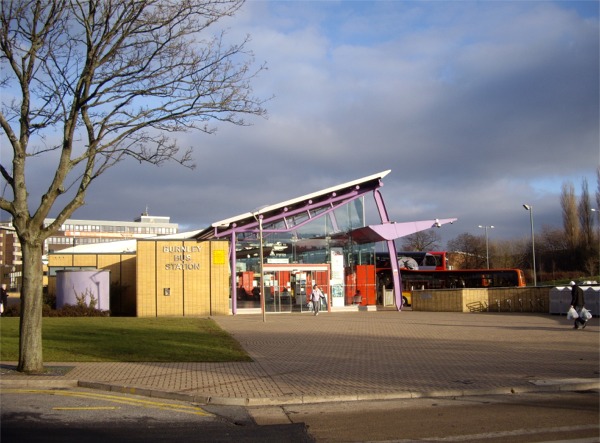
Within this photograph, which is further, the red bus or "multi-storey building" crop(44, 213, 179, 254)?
"multi-storey building" crop(44, 213, 179, 254)

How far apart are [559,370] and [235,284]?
2462 centimetres

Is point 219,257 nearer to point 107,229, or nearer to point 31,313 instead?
point 31,313

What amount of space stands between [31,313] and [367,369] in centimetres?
697

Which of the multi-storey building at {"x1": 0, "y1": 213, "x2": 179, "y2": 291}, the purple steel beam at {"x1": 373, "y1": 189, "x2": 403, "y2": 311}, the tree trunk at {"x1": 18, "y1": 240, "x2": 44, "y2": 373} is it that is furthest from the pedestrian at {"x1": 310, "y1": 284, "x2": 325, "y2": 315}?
the multi-storey building at {"x1": 0, "y1": 213, "x2": 179, "y2": 291}

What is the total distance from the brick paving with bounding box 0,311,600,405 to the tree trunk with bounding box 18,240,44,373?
0.47 metres

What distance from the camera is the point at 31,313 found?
1220 centimetres

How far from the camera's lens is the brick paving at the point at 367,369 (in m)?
11.1

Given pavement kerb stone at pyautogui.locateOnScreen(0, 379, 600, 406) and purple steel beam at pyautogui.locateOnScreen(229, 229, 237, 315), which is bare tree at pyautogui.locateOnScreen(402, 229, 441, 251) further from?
pavement kerb stone at pyautogui.locateOnScreen(0, 379, 600, 406)

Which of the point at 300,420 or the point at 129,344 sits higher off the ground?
the point at 129,344

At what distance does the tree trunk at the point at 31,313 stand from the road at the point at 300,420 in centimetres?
133

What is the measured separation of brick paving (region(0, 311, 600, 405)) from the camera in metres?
11.1

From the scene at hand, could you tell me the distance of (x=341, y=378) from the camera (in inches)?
485

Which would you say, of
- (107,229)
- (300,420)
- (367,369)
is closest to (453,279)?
(367,369)

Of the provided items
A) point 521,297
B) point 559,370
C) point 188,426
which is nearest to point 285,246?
point 521,297
